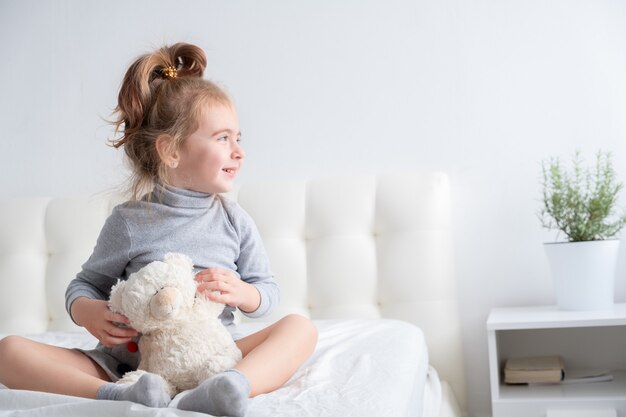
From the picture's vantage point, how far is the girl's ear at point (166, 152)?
146 centimetres

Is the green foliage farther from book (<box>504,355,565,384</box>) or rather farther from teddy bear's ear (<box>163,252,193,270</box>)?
teddy bear's ear (<box>163,252,193,270</box>)

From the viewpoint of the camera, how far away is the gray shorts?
1326 millimetres

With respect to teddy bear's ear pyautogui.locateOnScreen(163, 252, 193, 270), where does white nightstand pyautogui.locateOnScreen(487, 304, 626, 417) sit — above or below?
below

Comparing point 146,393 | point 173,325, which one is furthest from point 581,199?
point 146,393

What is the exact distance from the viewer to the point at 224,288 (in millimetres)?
1279

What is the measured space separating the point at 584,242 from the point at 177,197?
102 centimetres

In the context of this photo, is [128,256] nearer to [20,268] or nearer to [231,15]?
[20,268]

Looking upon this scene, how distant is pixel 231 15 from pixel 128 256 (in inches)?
48.2

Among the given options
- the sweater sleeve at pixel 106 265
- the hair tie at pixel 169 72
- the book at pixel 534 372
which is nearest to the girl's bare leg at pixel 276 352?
the sweater sleeve at pixel 106 265

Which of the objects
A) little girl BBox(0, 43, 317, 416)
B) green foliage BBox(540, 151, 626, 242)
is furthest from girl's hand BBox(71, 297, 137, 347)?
green foliage BBox(540, 151, 626, 242)

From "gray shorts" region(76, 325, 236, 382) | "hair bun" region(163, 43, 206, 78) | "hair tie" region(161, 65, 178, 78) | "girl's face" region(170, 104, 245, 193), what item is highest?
"hair bun" region(163, 43, 206, 78)

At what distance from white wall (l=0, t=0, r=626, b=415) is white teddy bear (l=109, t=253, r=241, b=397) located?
110cm

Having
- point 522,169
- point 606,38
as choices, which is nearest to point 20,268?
point 522,169

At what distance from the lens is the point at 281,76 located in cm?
234
